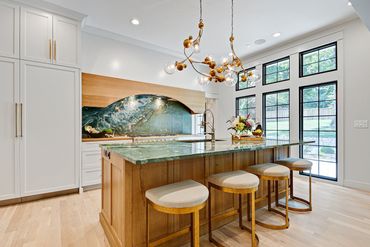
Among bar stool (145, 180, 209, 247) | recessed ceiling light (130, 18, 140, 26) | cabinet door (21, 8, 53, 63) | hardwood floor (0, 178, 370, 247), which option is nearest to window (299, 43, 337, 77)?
hardwood floor (0, 178, 370, 247)

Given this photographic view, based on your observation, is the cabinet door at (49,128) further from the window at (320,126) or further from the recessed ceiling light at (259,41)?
the window at (320,126)

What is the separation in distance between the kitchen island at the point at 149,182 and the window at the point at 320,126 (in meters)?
2.82

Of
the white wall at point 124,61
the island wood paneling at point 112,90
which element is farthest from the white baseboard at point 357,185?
the white wall at point 124,61

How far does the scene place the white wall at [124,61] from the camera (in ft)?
12.3

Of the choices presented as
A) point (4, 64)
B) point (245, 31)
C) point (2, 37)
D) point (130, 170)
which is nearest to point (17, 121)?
point (4, 64)

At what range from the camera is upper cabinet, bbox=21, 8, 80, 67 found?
281 cm

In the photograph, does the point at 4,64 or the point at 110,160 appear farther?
the point at 4,64

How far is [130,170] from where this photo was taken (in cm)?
153

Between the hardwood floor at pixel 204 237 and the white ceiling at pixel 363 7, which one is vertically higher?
the white ceiling at pixel 363 7

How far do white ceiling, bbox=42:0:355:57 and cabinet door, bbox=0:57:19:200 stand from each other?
1271 millimetres

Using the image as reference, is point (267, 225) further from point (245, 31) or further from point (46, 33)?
point (46, 33)

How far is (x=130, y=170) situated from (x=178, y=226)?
785mm

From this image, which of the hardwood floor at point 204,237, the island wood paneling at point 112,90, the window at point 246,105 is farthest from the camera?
the window at point 246,105

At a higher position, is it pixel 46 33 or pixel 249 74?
pixel 46 33
